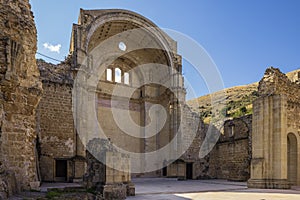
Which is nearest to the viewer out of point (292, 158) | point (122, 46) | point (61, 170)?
point (292, 158)

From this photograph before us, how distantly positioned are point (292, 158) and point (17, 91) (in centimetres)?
1270

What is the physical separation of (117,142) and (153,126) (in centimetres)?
342

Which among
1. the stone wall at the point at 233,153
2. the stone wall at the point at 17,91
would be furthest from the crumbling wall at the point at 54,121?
the stone wall at the point at 233,153

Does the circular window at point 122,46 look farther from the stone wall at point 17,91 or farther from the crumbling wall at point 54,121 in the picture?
the stone wall at point 17,91

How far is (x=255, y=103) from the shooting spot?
547 inches

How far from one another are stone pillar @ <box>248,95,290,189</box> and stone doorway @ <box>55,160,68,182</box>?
9.90 metres

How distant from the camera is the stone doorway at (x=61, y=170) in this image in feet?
52.4

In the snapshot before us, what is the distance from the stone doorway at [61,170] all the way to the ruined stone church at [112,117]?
5 cm

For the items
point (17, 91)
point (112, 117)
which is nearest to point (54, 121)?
point (112, 117)

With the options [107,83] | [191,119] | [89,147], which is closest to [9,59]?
[89,147]

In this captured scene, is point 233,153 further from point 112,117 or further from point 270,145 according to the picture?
point 112,117

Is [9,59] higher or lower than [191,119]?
higher

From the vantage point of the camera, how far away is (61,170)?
1608cm

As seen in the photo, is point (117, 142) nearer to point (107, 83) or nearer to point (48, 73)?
point (107, 83)
